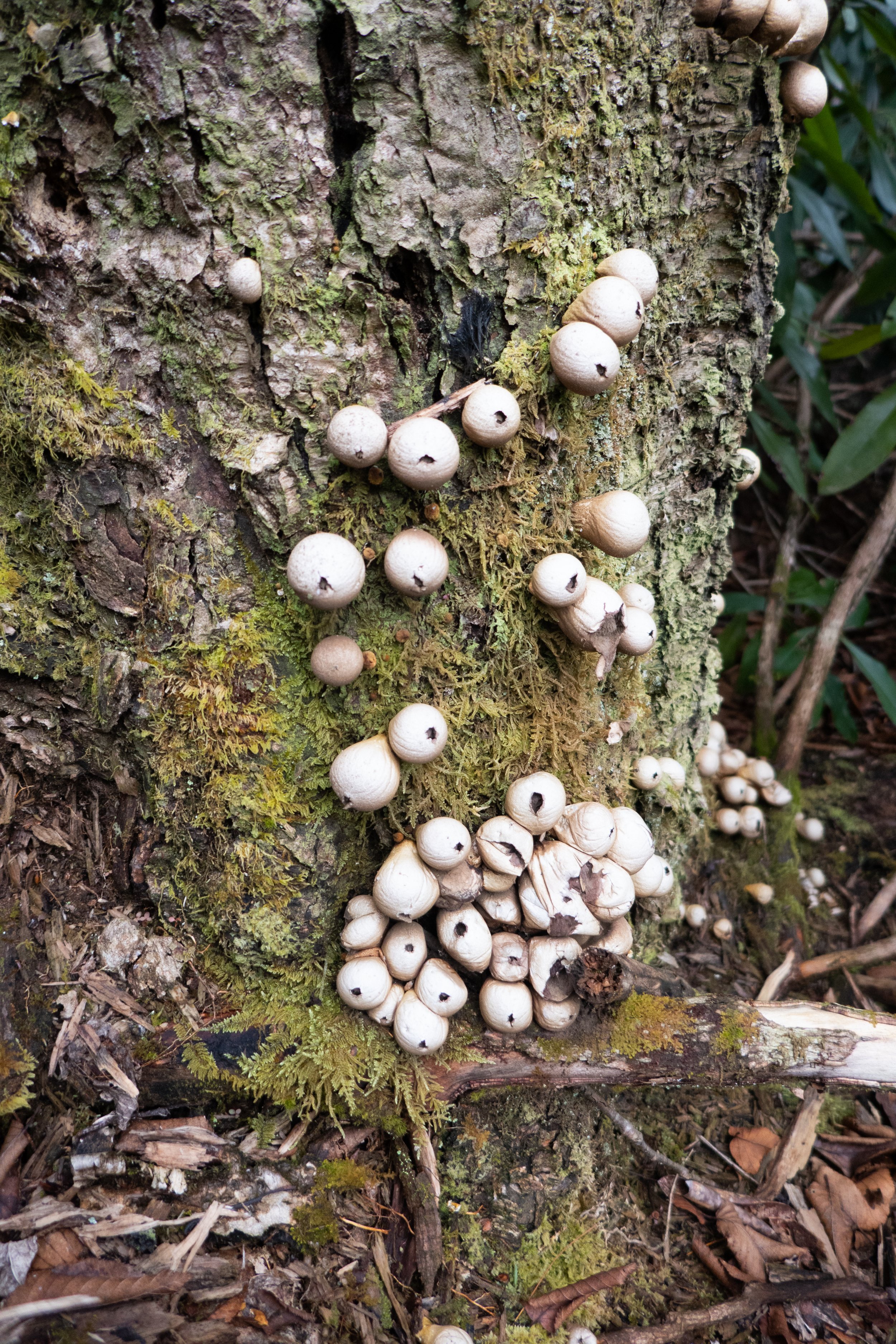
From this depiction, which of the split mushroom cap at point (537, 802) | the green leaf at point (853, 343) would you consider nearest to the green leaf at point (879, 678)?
the green leaf at point (853, 343)

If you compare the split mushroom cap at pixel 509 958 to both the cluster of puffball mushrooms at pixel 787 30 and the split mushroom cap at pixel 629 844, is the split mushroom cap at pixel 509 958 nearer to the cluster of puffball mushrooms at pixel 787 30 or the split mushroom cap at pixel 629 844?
the split mushroom cap at pixel 629 844

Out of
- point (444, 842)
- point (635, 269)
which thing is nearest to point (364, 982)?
point (444, 842)

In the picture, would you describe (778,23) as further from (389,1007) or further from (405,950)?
(389,1007)

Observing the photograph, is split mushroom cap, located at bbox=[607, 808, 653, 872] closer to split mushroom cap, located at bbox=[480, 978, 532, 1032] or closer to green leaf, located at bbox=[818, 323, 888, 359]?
split mushroom cap, located at bbox=[480, 978, 532, 1032]

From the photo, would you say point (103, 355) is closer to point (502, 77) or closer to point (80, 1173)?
point (502, 77)

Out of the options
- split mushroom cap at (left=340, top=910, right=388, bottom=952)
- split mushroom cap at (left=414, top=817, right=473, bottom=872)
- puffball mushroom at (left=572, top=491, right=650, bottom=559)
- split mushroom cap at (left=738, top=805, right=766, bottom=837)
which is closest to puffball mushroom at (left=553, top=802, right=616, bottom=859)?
split mushroom cap at (left=414, top=817, right=473, bottom=872)

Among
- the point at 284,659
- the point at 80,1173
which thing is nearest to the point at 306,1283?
the point at 80,1173
